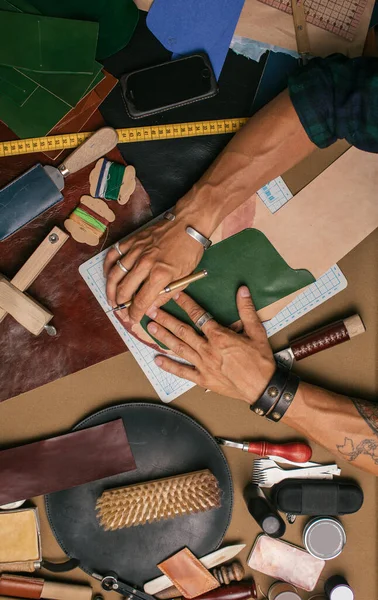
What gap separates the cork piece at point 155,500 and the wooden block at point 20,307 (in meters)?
0.57

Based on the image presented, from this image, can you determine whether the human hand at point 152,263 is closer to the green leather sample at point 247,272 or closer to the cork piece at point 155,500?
the green leather sample at point 247,272

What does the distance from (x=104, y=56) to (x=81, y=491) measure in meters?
1.34

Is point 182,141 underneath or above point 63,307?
above

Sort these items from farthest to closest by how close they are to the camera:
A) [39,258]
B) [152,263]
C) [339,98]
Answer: [39,258] < [152,263] < [339,98]

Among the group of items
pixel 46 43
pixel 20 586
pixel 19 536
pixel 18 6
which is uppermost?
pixel 18 6

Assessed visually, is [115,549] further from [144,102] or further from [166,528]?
[144,102]

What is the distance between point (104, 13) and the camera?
63.9 inches

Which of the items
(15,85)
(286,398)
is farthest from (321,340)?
(15,85)

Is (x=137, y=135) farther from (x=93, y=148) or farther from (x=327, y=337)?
(x=327, y=337)

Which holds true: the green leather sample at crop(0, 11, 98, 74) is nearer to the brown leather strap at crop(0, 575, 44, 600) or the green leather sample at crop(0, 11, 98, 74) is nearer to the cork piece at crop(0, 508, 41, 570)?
the cork piece at crop(0, 508, 41, 570)

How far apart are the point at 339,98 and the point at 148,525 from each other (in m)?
1.36

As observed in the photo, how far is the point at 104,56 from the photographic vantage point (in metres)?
1.65

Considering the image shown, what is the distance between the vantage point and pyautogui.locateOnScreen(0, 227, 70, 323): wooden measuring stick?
1.62 m

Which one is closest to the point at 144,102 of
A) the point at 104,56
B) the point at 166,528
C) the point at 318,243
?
the point at 104,56
